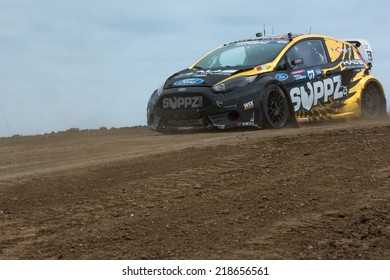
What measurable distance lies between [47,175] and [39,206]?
1.08 meters

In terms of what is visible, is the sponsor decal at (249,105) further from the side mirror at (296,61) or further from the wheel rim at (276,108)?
the side mirror at (296,61)

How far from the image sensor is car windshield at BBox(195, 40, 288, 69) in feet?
33.3

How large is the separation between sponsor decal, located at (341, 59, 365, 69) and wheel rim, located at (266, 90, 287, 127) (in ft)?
7.11

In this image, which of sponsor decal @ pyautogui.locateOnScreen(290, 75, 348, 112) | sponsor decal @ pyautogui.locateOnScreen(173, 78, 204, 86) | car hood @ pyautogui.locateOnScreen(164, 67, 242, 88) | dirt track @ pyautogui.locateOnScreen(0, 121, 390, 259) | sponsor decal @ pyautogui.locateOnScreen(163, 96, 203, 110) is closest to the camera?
dirt track @ pyautogui.locateOnScreen(0, 121, 390, 259)

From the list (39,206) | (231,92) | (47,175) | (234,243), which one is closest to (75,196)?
(39,206)

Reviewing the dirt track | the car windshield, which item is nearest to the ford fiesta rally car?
the car windshield

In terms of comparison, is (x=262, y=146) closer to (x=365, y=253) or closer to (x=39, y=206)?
(x=39, y=206)

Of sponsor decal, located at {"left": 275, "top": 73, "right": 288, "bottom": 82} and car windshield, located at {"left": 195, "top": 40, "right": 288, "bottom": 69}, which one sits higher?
car windshield, located at {"left": 195, "top": 40, "right": 288, "bottom": 69}

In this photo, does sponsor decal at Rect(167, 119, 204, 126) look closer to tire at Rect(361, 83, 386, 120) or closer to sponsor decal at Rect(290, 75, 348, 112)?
sponsor decal at Rect(290, 75, 348, 112)

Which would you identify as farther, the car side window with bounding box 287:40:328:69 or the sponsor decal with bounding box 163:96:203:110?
the car side window with bounding box 287:40:328:69

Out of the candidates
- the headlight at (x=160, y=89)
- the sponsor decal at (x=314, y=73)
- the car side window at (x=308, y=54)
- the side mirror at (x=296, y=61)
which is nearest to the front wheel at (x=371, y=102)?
the car side window at (x=308, y=54)

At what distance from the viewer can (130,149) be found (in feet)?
26.5

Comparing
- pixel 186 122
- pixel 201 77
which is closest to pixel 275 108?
pixel 201 77

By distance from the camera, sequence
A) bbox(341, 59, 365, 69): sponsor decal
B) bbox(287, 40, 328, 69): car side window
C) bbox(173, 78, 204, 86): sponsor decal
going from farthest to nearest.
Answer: bbox(341, 59, 365, 69): sponsor decal < bbox(287, 40, 328, 69): car side window < bbox(173, 78, 204, 86): sponsor decal
